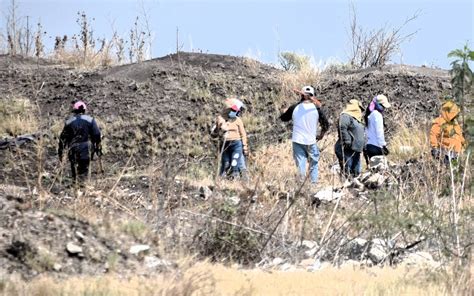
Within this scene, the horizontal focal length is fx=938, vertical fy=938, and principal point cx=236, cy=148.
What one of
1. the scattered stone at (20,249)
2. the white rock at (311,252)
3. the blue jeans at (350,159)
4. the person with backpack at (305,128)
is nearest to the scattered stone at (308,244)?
the white rock at (311,252)

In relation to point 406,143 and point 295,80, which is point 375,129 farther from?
point 295,80

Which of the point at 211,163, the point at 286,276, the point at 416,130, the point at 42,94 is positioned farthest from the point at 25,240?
the point at 42,94

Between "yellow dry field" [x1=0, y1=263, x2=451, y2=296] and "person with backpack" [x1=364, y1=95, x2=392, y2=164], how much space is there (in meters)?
7.92

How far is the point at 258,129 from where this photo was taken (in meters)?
25.2

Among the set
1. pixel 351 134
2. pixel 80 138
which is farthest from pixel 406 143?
pixel 80 138

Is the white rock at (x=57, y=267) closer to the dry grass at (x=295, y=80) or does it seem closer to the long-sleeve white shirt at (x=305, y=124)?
the long-sleeve white shirt at (x=305, y=124)

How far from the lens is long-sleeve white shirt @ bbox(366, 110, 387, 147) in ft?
54.1

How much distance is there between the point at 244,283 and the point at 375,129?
30.7ft

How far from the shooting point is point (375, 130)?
16.5m

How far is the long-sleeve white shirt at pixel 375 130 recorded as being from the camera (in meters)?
16.5

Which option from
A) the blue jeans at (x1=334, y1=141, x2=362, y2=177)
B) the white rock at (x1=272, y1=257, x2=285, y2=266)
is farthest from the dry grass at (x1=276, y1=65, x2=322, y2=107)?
the white rock at (x1=272, y1=257, x2=285, y2=266)

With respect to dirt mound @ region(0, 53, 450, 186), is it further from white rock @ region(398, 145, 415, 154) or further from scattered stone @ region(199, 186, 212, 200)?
scattered stone @ region(199, 186, 212, 200)

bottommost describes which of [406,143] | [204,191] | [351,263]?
[351,263]

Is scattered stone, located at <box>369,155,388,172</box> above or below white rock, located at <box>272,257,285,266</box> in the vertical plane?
above
